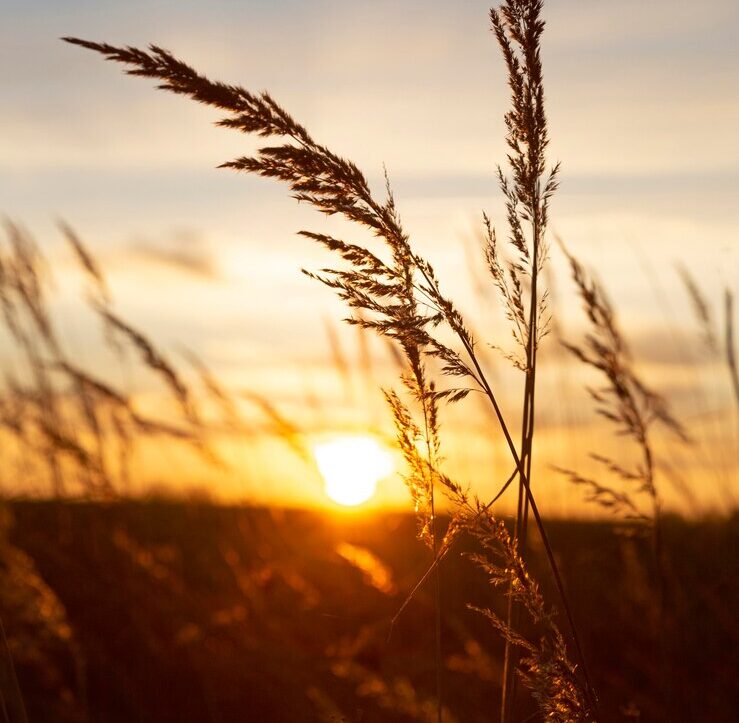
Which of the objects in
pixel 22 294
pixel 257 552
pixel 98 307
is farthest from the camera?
pixel 257 552

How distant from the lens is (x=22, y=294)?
16.5 ft

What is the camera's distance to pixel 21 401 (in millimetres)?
5688

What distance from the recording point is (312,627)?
4531 mm

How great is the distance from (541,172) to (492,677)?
213 cm

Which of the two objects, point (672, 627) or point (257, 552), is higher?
point (257, 552)

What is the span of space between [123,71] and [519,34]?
74 cm

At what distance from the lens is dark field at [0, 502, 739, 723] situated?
Answer: 3600 millimetres

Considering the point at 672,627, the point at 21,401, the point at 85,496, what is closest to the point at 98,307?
the point at 85,496

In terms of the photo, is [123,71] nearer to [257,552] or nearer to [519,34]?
[519,34]

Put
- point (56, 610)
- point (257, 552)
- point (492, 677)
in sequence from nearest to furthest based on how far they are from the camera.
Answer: point (492, 677), point (56, 610), point (257, 552)

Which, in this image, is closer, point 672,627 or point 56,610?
point 56,610

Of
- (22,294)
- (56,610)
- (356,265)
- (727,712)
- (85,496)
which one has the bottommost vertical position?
(727,712)

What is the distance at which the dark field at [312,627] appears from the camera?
3.60 m

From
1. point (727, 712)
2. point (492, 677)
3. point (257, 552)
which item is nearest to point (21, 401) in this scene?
point (257, 552)
